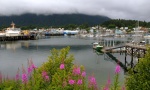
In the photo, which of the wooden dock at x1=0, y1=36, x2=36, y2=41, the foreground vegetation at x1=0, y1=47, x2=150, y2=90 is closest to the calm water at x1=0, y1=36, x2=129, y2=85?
the foreground vegetation at x1=0, y1=47, x2=150, y2=90

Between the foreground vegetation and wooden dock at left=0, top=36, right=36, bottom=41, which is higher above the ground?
the foreground vegetation

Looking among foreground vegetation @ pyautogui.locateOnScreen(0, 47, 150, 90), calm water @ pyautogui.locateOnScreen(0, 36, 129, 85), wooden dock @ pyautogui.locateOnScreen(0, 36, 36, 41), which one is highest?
foreground vegetation @ pyautogui.locateOnScreen(0, 47, 150, 90)

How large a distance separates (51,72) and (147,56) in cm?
532

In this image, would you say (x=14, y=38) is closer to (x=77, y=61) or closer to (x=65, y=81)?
(x=77, y=61)

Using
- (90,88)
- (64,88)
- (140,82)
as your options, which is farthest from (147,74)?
(64,88)

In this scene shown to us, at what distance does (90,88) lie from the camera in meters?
9.74

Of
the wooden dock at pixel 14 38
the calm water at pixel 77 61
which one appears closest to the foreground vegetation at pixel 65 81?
the calm water at pixel 77 61

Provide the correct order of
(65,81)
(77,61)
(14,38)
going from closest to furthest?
(65,81)
(77,61)
(14,38)

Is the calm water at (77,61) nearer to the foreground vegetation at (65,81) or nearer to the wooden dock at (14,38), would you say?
the foreground vegetation at (65,81)

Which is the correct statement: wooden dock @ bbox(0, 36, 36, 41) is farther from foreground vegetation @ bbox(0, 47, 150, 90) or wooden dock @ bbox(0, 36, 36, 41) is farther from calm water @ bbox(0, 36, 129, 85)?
foreground vegetation @ bbox(0, 47, 150, 90)

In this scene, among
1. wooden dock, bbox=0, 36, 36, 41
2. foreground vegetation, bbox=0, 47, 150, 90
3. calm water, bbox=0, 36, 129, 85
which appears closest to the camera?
foreground vegetation, bbox=0, 47, 150, 90

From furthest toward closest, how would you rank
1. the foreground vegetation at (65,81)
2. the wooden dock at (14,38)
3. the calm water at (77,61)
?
the wooden dock at (14,38), the calm water at (77,61), the foreground vegetation at (65,81)

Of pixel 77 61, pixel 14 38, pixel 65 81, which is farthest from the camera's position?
pixel 14 38

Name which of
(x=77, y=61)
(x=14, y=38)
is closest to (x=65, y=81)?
(x=77, y=61)
